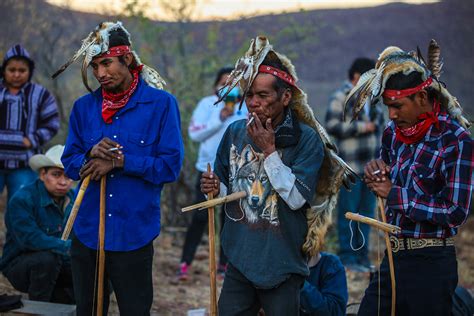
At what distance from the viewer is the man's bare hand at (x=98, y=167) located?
4.32 meters

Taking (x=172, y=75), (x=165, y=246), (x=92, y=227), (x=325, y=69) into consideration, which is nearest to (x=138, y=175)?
(x=92, y=227)

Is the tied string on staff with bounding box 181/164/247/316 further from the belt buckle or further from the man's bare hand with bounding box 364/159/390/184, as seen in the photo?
the belt buckle

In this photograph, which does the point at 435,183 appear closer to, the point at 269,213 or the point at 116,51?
the point at 269,213

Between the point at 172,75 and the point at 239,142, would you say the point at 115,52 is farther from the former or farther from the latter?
the point at 172,75

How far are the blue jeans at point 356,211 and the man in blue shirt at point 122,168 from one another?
163 inches

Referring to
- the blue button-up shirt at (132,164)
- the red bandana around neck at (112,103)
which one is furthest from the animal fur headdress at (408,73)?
the red bandana around neck at (112,103)

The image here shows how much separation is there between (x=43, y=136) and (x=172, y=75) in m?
3.82

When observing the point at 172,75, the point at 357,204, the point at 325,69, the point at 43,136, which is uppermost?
the point at 325,69

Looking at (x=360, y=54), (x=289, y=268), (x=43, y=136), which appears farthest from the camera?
(x=360, y=54)

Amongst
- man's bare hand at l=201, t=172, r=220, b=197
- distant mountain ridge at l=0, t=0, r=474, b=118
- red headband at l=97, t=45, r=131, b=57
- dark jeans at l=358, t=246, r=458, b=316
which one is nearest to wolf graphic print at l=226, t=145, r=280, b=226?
man's bare hand at l=201, t=172, r=220, b=197

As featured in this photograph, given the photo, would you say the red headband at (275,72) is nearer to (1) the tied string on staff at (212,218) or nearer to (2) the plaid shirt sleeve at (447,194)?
(1) the tied string on staff at (212,218)

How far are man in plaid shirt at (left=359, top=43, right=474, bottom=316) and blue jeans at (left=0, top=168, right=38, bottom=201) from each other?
3.86 meters

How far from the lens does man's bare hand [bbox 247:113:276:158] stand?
13.0 feet

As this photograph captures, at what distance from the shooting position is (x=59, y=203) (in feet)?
20.4
